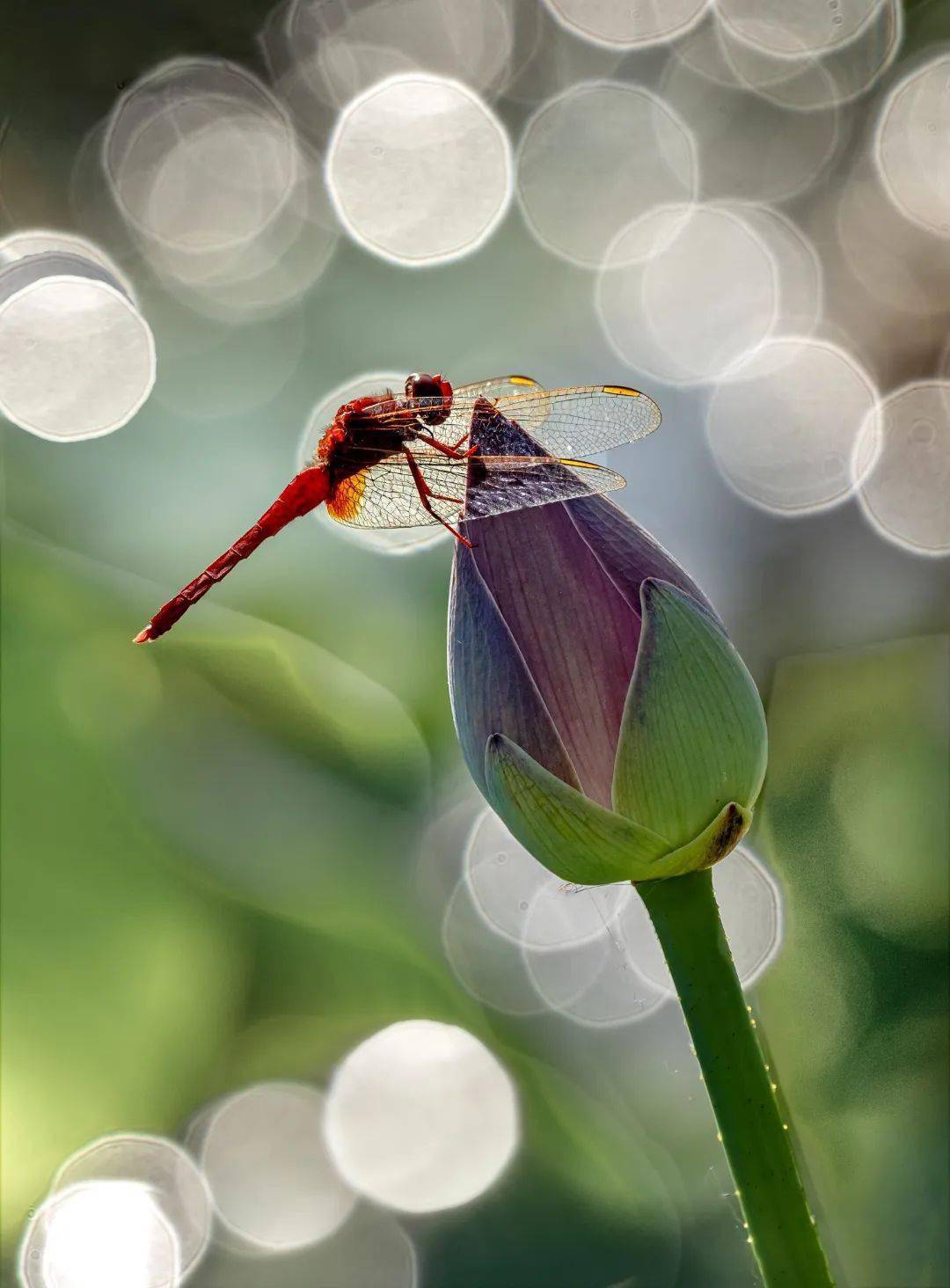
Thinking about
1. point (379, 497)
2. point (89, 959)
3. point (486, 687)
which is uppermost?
point (486, 687)

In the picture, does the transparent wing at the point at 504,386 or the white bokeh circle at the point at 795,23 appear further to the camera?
the white bokeh circle at the point at 795,23

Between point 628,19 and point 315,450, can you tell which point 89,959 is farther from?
point 628,19

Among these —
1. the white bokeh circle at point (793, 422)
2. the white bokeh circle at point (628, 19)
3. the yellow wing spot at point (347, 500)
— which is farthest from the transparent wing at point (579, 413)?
the white bokeh circle at point (628, 19)

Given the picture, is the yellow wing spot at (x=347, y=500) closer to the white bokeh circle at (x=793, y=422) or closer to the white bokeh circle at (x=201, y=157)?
the white bokeh circle at (x=793, y=422)

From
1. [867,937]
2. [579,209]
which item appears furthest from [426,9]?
[867,937]

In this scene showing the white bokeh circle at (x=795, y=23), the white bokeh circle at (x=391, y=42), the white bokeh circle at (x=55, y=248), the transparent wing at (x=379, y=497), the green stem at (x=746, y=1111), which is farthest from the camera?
the white bokeh circle at (x=391, y=42)

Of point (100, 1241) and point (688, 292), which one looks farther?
point (688, 292)

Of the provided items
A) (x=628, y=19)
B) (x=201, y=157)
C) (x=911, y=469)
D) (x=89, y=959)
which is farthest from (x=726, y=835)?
(x=201, y=157)
